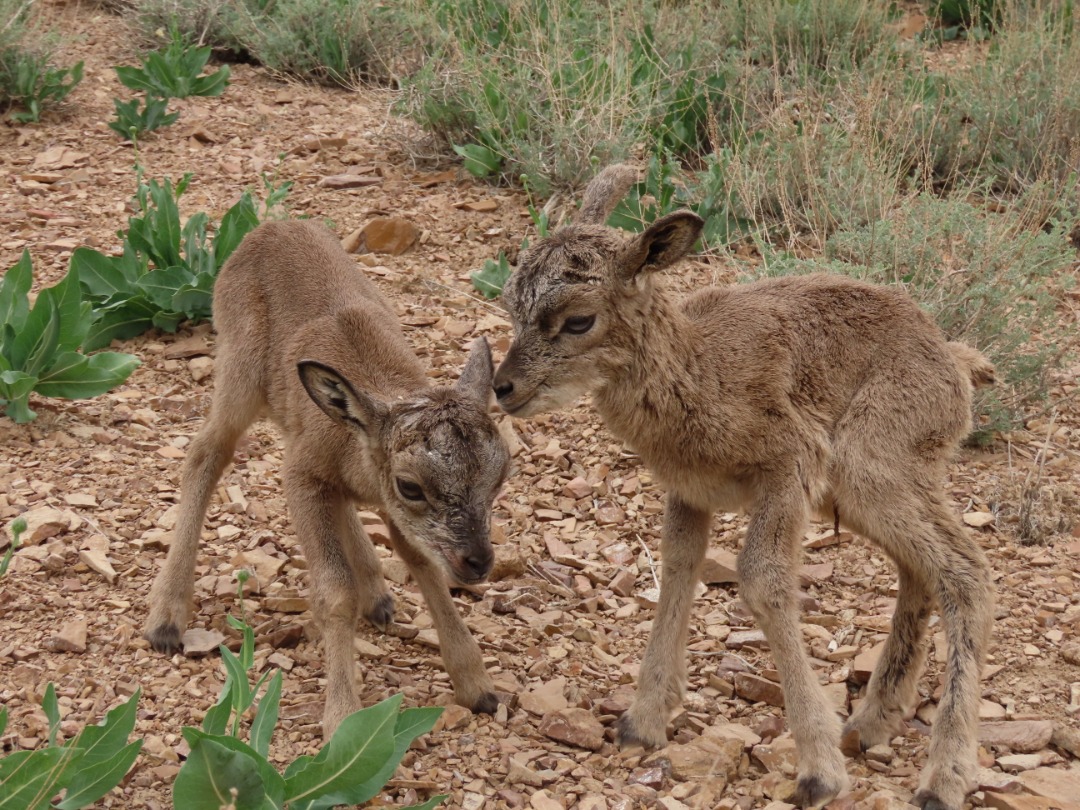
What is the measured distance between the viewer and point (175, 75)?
1222 cm

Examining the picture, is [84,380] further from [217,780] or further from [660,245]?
[217,780]

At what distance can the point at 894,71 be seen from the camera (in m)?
11.4

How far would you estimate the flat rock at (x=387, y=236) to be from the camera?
10000 mm

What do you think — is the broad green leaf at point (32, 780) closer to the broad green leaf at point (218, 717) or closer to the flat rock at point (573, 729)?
the broad green leaf at point (218, 717)

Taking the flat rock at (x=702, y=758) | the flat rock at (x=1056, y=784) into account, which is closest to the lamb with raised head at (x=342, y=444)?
the flat rock at (x=702, y=758)

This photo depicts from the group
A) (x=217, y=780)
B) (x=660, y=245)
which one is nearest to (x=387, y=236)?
(x=660, y=245)

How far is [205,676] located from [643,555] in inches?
98.6

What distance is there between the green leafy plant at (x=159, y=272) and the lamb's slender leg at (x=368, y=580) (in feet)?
8.42

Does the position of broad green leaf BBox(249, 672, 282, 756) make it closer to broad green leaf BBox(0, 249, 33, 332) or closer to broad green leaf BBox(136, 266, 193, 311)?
broad green leaf BBox(0, 249, 33, 332)

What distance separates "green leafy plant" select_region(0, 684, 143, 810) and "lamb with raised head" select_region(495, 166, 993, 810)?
2114 millimetres

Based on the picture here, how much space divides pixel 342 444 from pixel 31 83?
7.29 metres

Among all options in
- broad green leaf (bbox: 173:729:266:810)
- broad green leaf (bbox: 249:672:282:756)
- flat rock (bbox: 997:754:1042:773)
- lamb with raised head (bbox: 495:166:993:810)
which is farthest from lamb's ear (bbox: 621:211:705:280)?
broad green leaf (bbox: 173:729:266:810)

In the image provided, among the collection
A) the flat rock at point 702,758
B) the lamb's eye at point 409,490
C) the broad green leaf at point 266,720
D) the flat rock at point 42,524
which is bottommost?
the flat rock at point 42,524

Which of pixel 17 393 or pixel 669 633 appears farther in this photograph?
pixel 17 393
